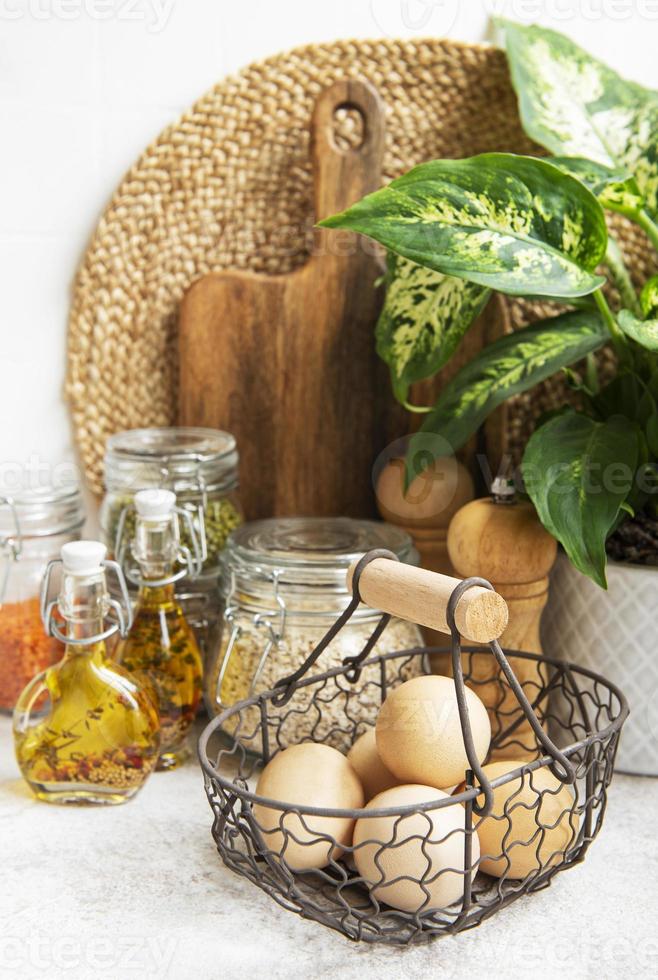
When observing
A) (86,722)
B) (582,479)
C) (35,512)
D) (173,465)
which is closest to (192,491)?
(173,465)

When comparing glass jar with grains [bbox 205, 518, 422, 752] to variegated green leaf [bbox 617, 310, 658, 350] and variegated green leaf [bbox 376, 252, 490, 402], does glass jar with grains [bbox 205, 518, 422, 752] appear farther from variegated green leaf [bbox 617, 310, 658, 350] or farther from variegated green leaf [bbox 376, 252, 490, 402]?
variegated green leaf [bbox 617, 310, 658, 350]

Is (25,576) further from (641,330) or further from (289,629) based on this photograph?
(641,330)

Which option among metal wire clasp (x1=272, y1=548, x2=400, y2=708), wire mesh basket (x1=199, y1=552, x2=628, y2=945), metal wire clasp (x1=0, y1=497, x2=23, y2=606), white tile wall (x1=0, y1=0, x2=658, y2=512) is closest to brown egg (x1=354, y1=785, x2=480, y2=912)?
wire mesh basket (x1=199, y1=552, x2=628, y2=945)

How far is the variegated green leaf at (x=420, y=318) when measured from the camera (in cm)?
88

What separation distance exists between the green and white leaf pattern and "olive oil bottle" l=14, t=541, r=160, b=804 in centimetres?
33

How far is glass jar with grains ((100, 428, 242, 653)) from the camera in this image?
3.05 ft

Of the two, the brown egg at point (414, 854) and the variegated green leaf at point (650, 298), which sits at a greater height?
the variegated green leaf at point (650, 298)

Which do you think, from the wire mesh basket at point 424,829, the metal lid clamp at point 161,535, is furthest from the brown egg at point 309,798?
the metal lid clamp at point 161,535

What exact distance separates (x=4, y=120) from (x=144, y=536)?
43cm

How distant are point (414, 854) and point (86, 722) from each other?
30cm

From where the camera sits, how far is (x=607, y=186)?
83 centimetres

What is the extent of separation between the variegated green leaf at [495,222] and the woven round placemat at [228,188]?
275 millimetres

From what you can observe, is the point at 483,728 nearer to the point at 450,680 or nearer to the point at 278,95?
the point at 450,680

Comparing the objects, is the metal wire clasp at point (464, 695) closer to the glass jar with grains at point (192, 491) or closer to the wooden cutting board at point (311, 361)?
the glass jar with grains at point (192, 491)
